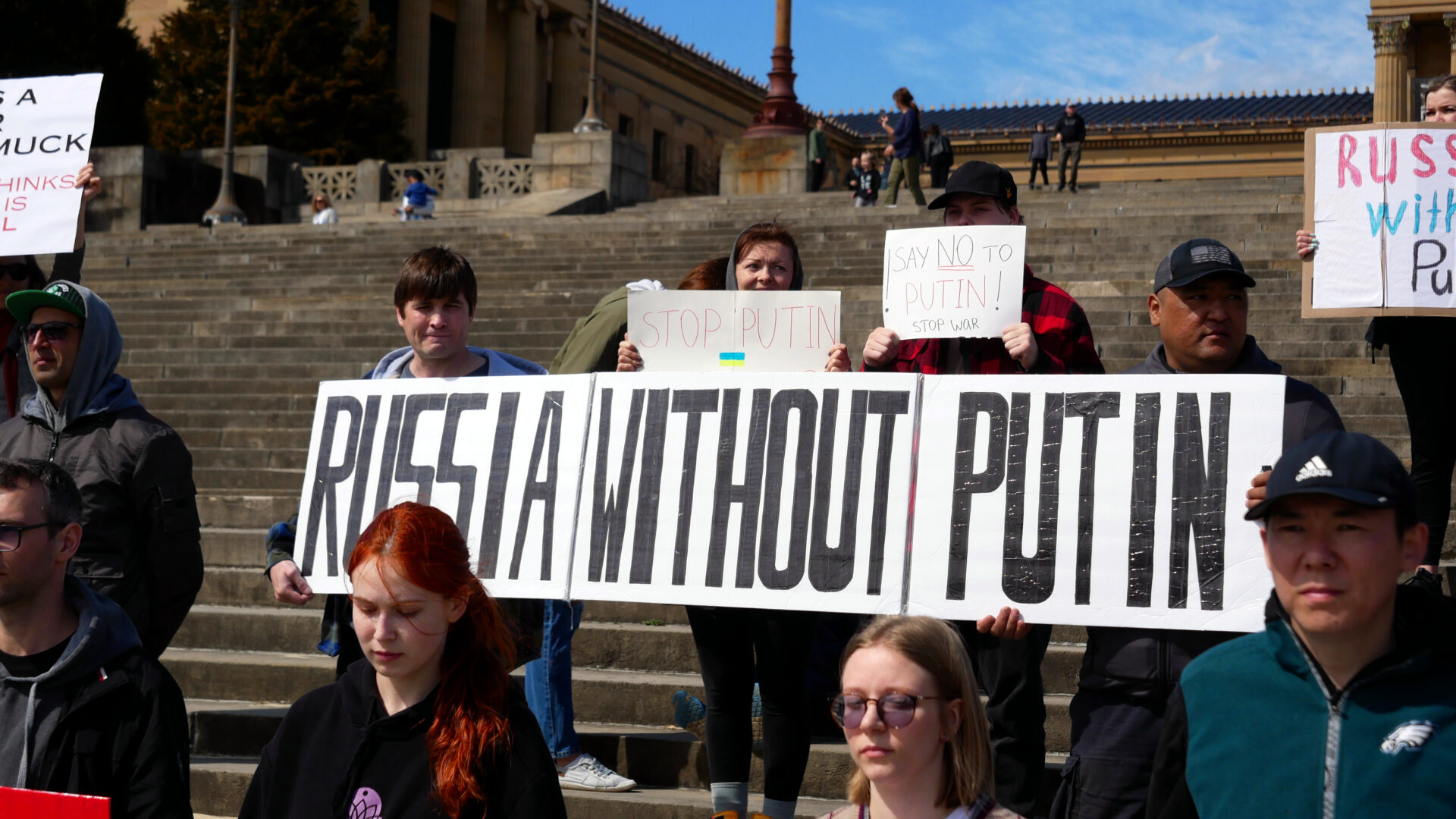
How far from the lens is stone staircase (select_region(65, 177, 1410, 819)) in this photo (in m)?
5.37

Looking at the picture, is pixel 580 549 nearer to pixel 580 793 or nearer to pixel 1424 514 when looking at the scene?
pixel 580 793

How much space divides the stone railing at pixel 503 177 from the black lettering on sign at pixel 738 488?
2119 centimetres

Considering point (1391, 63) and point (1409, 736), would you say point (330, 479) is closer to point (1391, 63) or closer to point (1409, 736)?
point (1409, 736)

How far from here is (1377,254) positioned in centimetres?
A: 459

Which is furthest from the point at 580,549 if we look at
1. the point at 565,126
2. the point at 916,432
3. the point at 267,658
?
the point at 565,126

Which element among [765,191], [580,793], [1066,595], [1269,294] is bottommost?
[580,793]

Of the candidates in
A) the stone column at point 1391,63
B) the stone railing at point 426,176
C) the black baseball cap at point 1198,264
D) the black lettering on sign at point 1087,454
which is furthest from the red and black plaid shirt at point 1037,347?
the stone column at point 1391,63

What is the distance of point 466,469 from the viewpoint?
414cm

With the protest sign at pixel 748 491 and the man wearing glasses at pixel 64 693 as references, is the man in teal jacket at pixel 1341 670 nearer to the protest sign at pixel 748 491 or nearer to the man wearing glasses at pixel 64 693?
the protest sign at pixel 748 491

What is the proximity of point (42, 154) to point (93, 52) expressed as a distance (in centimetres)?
2455

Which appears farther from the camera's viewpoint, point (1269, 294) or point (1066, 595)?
point (1269, 294)

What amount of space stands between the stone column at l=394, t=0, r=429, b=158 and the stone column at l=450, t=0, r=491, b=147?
236 centimetres

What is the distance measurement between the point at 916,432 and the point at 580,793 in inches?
71.6

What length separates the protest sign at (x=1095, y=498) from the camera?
3.31 metres
